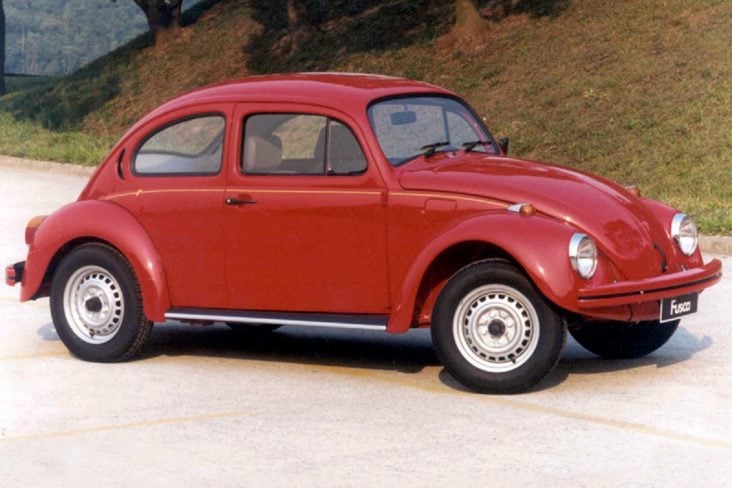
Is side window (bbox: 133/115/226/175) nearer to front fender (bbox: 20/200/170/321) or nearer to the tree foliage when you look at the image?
front fender (bbox: 20/200/170/321)

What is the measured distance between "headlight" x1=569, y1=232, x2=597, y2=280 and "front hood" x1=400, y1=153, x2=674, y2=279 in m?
0.14

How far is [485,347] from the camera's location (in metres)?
8.71

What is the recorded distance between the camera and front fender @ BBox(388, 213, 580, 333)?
27.7ft

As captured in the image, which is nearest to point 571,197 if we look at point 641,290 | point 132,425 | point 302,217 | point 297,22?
point 641,290

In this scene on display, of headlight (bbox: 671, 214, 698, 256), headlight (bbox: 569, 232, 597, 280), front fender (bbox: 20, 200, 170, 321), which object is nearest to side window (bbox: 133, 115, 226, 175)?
front fender (bbox: 20, 200, 170, 321)

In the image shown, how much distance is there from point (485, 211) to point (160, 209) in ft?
7.13

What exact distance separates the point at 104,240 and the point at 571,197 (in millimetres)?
2985

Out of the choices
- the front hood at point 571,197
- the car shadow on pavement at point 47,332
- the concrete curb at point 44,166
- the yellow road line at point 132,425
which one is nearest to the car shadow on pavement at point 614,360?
the front hood at point 571,197

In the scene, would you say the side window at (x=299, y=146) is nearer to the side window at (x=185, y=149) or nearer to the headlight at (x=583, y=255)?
the side window at (x=185, y=149)

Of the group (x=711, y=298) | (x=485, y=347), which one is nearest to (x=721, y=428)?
(x=485, y=347)

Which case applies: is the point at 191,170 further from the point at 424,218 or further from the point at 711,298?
the point at 711,298

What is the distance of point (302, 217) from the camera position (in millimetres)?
9305

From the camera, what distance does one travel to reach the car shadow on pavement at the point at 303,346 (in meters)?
9.97

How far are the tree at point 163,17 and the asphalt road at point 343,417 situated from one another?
26644mm
